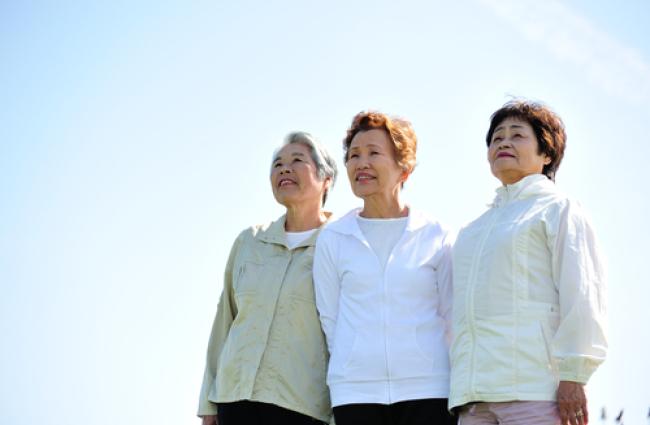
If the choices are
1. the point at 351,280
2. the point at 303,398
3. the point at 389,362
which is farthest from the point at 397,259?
the point at 303,398

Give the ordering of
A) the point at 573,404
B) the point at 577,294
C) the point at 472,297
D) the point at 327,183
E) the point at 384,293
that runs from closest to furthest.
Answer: the point at 573,404, the point at 577,294, the point at 472,297, the point at 384,293, the point at 327,183

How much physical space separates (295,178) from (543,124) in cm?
181

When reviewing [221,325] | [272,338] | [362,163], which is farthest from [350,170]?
[221,325]

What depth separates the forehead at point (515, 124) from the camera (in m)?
5.81

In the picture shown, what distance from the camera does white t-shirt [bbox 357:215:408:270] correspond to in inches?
242

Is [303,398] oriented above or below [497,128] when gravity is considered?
below

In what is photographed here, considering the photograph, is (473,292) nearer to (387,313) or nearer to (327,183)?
(387,313)

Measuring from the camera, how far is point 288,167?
672cm

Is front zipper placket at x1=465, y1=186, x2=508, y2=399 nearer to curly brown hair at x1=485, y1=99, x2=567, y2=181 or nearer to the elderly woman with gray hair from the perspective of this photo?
curly brown hair at x1=485, y1=99, x2=567, y2=181

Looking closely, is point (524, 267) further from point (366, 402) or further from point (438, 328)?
point (366, 402)

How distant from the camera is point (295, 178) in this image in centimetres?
669

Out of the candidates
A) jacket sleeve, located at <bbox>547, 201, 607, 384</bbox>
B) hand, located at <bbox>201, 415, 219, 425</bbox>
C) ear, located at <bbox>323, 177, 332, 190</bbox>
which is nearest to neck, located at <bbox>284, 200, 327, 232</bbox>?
ear, located at <bbox>323, 177, 332, 190</bbox>

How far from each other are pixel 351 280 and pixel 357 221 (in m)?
0.52

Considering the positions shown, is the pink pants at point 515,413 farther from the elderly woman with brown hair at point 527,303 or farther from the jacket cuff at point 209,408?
the jacket cuff at point 209,408
